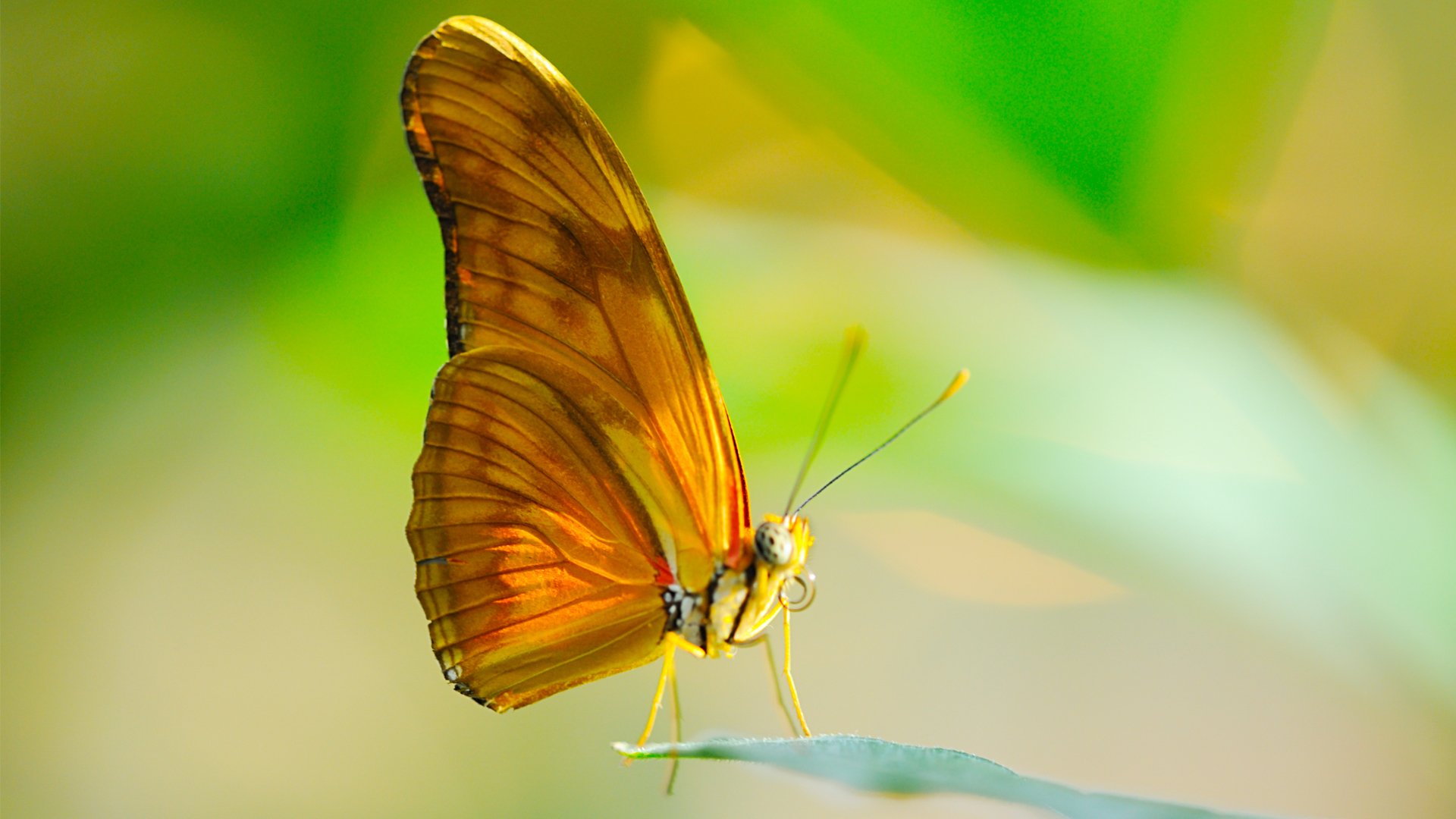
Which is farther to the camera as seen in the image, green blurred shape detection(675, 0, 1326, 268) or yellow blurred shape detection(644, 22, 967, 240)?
yellow blurred shape detection(644, 22, 967, 240)

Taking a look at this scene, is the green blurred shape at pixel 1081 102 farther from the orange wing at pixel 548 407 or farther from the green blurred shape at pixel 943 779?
the green blurred shape at pixel 943 779

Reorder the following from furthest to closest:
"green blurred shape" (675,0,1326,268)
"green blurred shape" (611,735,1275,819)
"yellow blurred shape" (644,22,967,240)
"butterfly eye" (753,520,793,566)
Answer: "yellow blurred shape" (644,22,967,240) < "green blurred shape" (675,0,1326,268) < "butterfly eye" (753,520,793,566) < "green blurred shape" (611,735,1275,819)

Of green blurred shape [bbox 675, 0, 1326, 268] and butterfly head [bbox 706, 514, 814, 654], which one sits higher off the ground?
green blurred shape [bbox 675, 0, 1326, 268]

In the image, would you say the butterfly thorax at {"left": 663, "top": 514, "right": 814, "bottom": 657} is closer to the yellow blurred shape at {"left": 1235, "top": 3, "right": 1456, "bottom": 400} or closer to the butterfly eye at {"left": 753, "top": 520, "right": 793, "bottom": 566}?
the butterfly eye at {"left": 753, "top": 520, "right": 793, "bottom": 566}

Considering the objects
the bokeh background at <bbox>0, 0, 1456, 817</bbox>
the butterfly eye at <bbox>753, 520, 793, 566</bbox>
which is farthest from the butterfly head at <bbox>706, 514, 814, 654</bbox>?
the bokeh background at <bbox>0, 0, 1456, 817</bbox>

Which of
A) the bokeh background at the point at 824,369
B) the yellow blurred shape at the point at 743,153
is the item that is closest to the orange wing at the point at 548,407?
the bokeh background at the point at 824,369

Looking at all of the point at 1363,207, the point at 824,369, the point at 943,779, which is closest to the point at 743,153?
the point at 824,369

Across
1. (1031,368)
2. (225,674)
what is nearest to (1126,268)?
(1031,368)

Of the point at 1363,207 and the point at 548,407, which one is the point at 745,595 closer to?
the point at 548,407
